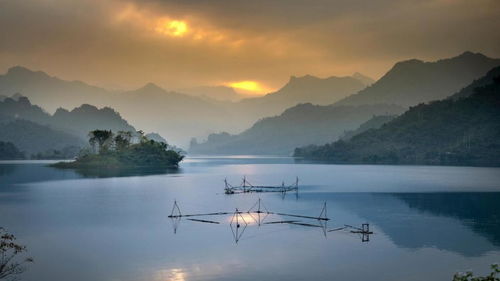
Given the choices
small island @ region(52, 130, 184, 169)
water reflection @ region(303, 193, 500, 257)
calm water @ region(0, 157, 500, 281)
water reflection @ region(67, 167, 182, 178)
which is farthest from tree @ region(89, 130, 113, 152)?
water reflection @ region(303, 193, 500, 257)

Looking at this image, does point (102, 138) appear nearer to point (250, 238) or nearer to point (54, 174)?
point (54, 174)

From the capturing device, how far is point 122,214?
192ft

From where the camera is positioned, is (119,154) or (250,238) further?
(119,154)

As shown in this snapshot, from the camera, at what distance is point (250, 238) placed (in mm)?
44031

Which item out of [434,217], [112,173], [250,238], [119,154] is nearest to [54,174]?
[112,173]

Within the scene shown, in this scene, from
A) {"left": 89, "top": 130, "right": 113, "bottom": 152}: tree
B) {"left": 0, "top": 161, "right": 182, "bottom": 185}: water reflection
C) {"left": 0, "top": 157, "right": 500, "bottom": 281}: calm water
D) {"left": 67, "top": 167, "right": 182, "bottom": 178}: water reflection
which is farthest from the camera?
{"left": 89, "top": 130, "right": 113, "bottom": 152}: tree

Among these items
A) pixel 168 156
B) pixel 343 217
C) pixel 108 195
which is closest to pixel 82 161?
pixel 168 156

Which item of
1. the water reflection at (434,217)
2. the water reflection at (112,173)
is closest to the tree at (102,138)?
the water reflection at (112,173)

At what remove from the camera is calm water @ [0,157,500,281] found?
32.8 meters

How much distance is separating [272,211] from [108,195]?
29928 mm

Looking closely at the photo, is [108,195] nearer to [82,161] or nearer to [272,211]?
[272,211]

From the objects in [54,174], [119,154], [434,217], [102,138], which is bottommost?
[434,217]

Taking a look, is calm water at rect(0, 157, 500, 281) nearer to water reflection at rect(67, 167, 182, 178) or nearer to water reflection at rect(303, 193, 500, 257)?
water reflection at rect(303, 193, 500, 257)

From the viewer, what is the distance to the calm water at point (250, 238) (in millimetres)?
32812
